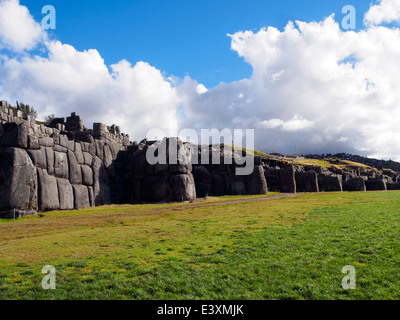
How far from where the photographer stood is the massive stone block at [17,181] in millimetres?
29547

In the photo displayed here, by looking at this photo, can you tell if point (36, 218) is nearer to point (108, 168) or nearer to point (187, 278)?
point (108, 168)

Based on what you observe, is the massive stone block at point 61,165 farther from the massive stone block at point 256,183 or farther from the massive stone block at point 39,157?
the massive stone block at point 256,183

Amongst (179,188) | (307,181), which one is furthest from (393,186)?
(179,188)

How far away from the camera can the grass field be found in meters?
8.73

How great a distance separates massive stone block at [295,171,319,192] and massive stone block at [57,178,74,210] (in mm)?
65139

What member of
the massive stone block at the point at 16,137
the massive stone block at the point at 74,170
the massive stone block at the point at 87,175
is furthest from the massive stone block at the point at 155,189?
the massive stone block at the point at 16,137

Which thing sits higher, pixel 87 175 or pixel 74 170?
pixel 74 170

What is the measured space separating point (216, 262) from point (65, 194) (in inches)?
1251

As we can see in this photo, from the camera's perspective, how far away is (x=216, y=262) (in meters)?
11.7

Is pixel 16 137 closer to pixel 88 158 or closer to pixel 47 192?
pixel 47 192

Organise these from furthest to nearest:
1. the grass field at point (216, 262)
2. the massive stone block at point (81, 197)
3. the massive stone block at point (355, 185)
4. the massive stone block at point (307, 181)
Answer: the massive stone block at point (355, 185) → the massive stone block at point (307, 181) → the massive stone block at point (81, 197) → the grass field at point (216, 262)

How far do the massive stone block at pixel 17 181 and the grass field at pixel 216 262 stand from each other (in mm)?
12745
